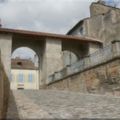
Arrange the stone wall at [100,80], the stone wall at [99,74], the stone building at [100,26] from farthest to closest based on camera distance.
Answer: the stone building at [100,26] → the stone wall at [99,74] → the stone wall at [100,80]

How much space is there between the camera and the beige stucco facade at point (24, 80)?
42.6 m

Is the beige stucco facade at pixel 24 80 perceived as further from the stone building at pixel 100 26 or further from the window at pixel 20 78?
the stone building at pixel 100 26

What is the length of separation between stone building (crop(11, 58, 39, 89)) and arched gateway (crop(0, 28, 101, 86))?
48.8 feet

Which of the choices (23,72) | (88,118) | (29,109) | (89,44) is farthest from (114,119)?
(23,72)

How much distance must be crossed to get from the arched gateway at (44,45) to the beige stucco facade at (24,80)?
48.8ft

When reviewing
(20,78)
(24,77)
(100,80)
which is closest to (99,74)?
(100,80)

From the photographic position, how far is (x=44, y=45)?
27.5 meters

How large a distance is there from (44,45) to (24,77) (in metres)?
17.3

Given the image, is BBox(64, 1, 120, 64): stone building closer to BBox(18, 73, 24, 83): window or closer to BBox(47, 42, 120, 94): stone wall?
BBox(47, 42, 120, 94): stone wall

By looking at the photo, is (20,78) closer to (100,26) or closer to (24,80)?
(24,80)

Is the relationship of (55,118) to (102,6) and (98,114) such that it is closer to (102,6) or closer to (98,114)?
(98,114)

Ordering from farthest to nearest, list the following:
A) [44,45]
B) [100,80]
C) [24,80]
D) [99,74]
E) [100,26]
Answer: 1. [24,80]
2. [100,26]
3. [44,45]
4. [99,74]
5. [100,80]

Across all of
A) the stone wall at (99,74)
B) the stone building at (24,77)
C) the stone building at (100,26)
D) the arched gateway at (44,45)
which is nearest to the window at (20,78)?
the stone building at (24,77)

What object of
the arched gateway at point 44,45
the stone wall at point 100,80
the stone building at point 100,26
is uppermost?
the stone building at point 100,26
